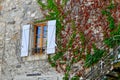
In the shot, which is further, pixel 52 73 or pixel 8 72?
pixel 8 72

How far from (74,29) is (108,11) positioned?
126 cm

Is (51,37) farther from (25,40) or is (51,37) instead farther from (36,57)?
(25,40)

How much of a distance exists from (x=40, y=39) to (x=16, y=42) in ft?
3.47

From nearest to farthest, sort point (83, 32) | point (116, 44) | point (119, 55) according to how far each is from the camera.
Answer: point (119, 55), point (116, 44), point (83, 32)

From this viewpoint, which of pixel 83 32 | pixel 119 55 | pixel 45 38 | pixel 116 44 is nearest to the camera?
pixel 119 55

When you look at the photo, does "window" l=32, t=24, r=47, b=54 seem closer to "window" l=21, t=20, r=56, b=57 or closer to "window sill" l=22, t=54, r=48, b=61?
"window" l=21, t=20, r=56, b=57

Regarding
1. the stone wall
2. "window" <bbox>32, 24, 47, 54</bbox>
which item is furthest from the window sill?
"window" <bbox>32, 24, 47, 54</bbox>

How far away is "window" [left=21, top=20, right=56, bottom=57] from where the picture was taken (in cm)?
1209

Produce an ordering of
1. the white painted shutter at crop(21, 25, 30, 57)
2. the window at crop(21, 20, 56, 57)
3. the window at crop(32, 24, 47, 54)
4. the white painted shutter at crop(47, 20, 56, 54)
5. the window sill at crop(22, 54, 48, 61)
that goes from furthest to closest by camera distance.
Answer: the white painted shutter at crop(21, 25, 30, 57) → the window at crop(32, 24, 47, 54) → the window at crop(21, 20, 56, 57) → the window sill at crop(22, 54, 48, 61) → the white painted shutter at crop(47, 20, 56, 54)

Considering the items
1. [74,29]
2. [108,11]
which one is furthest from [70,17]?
[108,11]

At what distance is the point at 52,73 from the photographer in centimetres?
1170

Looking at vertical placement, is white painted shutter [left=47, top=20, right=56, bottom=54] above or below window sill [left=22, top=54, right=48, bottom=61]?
above

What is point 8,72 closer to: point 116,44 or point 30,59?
point 30,59

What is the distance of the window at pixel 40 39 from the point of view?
12.2 meters
